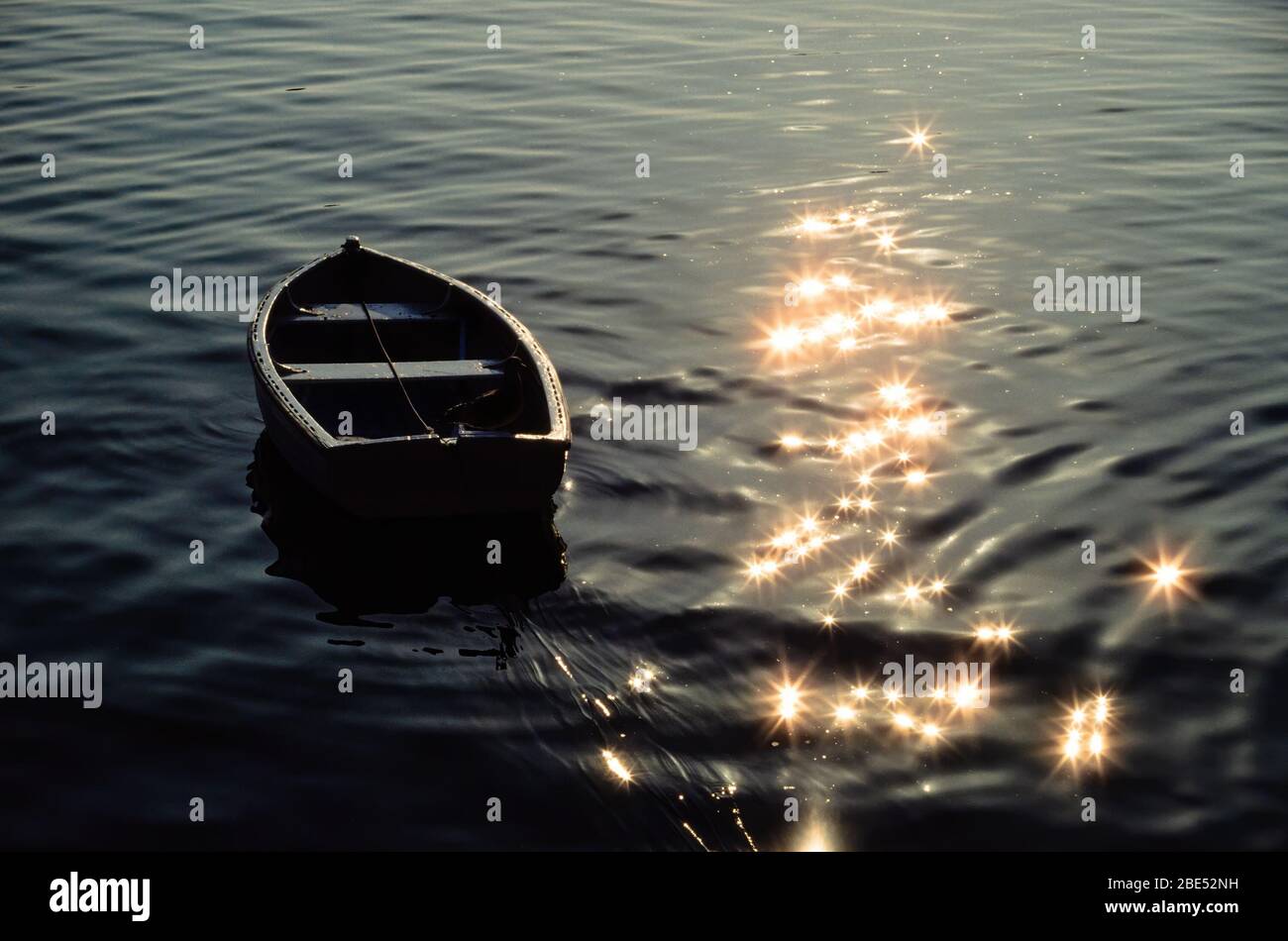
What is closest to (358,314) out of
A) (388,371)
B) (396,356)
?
(396,356)

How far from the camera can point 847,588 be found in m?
14.2

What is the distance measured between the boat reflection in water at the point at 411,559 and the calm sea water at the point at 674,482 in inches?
2.2

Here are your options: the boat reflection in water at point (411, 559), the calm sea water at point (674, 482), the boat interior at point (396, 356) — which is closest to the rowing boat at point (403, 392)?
the boat interior at point (396, 356)

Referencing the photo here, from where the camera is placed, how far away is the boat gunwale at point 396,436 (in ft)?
46.6

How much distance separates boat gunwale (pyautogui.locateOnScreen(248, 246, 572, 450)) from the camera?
14.2 m

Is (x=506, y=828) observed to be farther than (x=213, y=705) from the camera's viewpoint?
No

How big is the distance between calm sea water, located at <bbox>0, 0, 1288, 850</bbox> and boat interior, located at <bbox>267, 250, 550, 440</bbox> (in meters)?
1.08

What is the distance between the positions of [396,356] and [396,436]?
3.05 m

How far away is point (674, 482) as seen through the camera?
640 inches

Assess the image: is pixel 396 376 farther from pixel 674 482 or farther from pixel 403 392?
pixel 674 482

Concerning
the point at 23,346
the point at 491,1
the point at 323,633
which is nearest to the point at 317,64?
the point at 491,1

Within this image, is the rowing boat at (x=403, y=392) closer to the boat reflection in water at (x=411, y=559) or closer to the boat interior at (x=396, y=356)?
the boat interior at (x=396, y=356)

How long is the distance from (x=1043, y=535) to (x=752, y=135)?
648 inches
